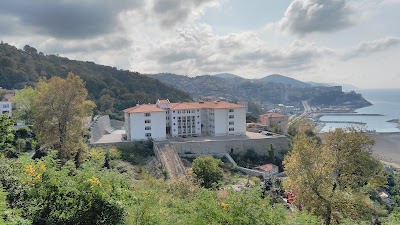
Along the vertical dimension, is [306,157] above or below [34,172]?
below

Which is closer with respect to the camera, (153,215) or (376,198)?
(153,215)

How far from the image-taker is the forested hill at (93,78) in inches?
2243

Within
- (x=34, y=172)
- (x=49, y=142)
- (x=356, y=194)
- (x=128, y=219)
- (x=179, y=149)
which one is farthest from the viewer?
(x=179, y=149)

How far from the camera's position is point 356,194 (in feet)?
42.7

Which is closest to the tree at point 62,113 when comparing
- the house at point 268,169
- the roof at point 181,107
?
the roof at point 181,107

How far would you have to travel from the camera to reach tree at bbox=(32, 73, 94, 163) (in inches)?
826

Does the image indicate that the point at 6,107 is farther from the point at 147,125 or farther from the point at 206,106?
the point at 206,106

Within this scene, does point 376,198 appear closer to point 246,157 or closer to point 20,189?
point 246,157

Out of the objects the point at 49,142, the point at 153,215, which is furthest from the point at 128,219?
the point at 49,142

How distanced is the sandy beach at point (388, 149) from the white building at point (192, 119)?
24339mm

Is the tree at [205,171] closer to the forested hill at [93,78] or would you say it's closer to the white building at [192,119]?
the white building at [192,119]

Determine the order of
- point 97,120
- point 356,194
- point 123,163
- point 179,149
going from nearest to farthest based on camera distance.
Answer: point 356,194 < point 123,163 < point 179,149 < point 97,120

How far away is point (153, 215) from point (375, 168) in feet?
34.5

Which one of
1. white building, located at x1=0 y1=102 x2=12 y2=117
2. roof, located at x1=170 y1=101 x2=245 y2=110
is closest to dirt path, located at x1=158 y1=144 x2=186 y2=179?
roof, located at x1=170 y1=101 x2=245 y2=110
